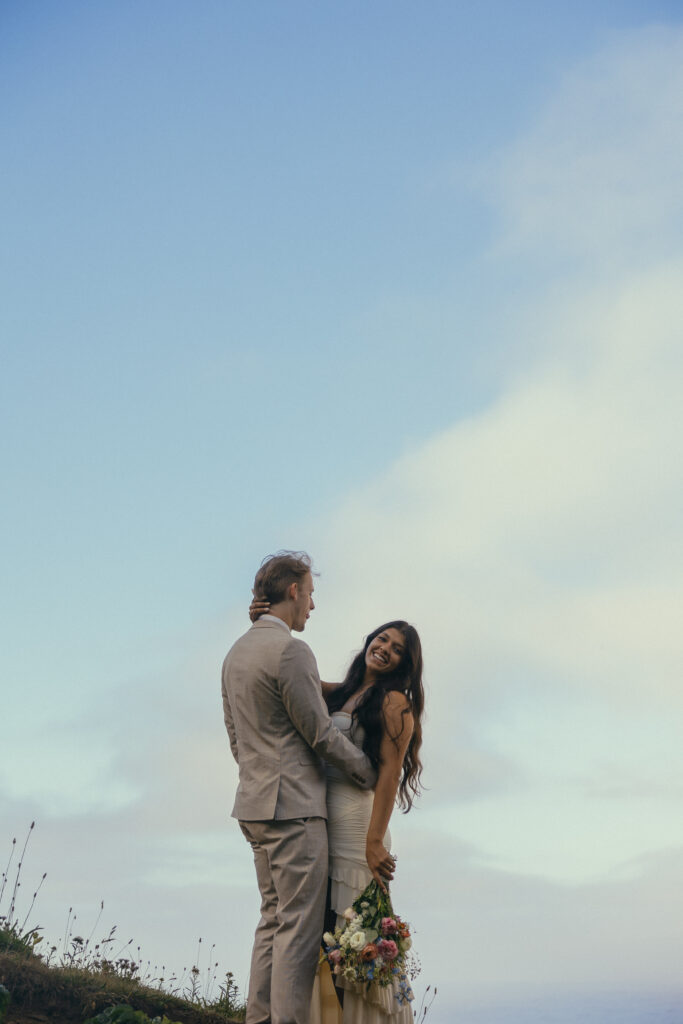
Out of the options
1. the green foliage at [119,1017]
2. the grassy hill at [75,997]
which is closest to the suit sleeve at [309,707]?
the green foliage at [119,1017]

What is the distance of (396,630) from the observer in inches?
249

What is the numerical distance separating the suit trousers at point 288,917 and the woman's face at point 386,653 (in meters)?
1.01

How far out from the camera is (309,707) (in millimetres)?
5535

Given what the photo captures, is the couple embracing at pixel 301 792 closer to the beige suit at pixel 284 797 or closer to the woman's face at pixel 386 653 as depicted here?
the beige suit at pixel 284 797

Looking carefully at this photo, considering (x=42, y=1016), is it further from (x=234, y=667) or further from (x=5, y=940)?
(x=234, y=667)

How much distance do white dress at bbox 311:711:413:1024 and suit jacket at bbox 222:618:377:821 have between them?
0.13m

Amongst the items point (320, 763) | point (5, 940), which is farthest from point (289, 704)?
point (5, 940)

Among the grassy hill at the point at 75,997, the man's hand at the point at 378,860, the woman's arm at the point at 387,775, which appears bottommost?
→ the grassy hill at the point at 75,997

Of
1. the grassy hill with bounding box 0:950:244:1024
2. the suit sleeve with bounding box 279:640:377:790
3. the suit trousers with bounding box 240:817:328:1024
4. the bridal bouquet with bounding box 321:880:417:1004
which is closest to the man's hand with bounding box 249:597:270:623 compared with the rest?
the suit sleeve with bounding box 279:640:377:790

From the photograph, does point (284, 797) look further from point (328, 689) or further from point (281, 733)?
point (328, 689)

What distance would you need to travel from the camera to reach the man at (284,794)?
5398mm

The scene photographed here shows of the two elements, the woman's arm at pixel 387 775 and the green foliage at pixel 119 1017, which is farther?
the green foliage at pixel 119 1017

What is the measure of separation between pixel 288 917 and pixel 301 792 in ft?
2.07

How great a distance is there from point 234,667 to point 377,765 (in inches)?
37.8
